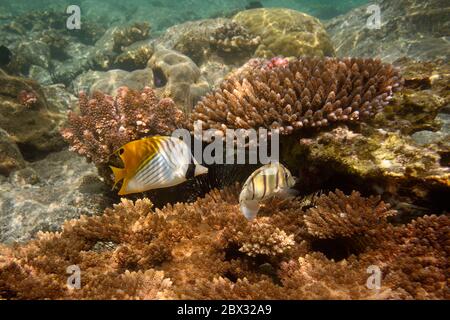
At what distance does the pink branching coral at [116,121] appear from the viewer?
5.12 metres

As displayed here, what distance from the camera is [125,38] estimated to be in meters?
14.9

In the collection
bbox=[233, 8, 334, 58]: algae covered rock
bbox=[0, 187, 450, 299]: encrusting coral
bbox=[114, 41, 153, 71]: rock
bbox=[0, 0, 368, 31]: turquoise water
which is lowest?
bbox=[0, 187, 450, 299]: encrusting coral

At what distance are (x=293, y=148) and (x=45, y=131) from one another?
5.82 metres

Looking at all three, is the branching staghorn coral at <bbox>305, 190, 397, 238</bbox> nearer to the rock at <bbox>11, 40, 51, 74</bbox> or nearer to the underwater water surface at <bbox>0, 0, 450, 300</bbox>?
the underwater water surface at <bbox>0, 0, 450, 300</bbox>

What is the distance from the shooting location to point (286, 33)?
1066 centimetres

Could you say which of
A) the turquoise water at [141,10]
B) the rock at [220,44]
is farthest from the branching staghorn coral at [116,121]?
the turquoise water at [141,10]

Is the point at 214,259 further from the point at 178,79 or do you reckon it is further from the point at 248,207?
the point at 178,79

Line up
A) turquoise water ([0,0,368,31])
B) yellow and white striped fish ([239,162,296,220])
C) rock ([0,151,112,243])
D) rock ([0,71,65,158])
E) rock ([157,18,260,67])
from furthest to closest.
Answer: turquoise water ([0,0,368,31])
rock ([157,18,260,67])
rock ([0,71,65,158])
rock ([0,151,112,243])
yellow and white striped fish ([239,162,296,220])

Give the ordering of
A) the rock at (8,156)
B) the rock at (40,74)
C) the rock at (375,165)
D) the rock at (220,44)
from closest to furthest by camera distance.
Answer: the rock at (375,165) < the rock at (8,156) < the rock at (220,44) < the rock at (40,74)

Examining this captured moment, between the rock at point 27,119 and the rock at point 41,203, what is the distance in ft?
2.94

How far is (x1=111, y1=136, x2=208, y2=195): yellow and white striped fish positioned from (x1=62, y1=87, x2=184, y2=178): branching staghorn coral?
9.06ft

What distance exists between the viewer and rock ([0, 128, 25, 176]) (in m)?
6.30

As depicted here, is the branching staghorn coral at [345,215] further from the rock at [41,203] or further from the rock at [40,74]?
the rock at [40,74]

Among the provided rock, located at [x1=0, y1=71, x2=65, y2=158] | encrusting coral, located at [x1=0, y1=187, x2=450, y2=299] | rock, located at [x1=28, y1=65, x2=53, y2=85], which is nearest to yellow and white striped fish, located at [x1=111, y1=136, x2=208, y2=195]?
encrusting coral, located at [x1=0, y1=187, x2=450, y2=299]
